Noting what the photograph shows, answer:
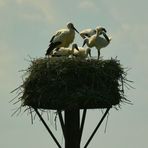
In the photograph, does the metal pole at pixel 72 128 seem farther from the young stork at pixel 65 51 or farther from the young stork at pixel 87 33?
the young stork at pixel 87 33

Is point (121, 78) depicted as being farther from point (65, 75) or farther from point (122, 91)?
point (65, 75)

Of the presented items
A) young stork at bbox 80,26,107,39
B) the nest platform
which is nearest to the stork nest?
the nest platform

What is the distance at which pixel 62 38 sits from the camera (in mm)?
12797

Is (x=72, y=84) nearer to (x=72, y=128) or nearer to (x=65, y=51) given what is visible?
(x=72, y=128)

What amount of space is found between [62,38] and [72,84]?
2582 millimetres

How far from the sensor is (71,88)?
10367 mm

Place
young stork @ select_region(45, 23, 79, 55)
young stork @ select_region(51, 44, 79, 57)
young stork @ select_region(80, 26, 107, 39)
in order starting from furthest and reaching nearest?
young stork @ select_region(80, 26, 107, 39)
young stork @ select_region(45, 23, 79, 55)
young stork @ select_region(51, 44, 79, 57)

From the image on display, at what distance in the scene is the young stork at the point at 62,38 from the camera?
1275cm

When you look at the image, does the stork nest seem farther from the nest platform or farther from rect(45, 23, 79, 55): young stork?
rect(45, 23, 79, 55): young stork

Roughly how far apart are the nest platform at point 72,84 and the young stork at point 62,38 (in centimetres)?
167

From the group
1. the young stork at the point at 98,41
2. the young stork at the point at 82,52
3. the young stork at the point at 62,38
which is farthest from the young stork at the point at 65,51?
the young stork at the point at 98,41

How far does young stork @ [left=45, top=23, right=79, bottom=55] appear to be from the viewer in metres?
12.8

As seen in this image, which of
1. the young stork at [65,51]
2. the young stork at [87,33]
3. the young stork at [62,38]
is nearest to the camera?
the young stork at [65,51]

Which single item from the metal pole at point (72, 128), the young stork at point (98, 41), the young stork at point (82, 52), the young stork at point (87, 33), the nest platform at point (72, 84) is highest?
the young stork at point (87, 33)
